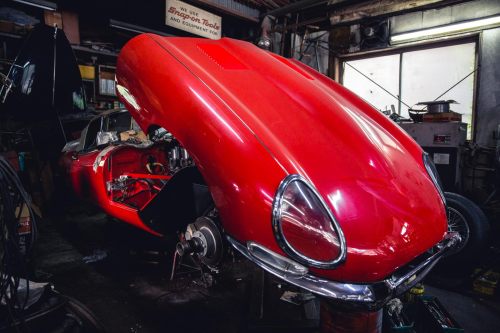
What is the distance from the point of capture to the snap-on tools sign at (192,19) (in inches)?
229

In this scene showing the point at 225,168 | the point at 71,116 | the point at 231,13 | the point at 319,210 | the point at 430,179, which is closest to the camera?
the point at 319,210

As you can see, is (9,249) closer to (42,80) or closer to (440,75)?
(42,80)

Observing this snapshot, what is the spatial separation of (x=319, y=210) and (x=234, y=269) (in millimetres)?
1783

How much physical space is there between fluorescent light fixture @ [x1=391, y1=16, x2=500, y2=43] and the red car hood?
4.97m

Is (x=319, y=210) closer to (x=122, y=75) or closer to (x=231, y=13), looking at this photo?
(x=122, y=75)

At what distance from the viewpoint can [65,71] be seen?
173 inches

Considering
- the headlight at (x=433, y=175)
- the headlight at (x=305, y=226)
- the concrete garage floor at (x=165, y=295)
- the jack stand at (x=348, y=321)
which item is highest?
the headlight at (x=433, y=175)

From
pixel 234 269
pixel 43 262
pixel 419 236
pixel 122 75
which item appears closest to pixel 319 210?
pixel 419 236

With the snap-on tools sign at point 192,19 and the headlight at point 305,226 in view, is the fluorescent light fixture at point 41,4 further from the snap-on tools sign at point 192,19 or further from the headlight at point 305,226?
the headlight at point 305,226

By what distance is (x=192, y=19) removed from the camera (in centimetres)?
622

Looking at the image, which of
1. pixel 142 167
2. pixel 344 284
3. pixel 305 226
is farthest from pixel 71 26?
pixel 344 284

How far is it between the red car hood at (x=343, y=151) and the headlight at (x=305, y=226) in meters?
0.04

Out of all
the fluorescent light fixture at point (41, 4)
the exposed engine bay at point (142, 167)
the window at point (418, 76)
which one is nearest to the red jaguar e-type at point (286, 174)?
the exposed engine bay at point (142, 167)

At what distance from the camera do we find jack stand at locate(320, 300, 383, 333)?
1321mm
